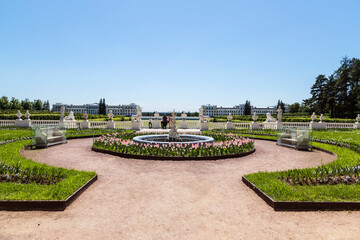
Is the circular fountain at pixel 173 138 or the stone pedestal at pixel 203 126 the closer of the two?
the circular fountain at pixel 173 138

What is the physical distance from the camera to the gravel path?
12.0 ft

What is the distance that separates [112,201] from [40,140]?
949 centimetres

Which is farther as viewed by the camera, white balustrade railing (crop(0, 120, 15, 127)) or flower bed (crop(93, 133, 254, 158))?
white balustrade railing (crop(0, 120, 15, 127))

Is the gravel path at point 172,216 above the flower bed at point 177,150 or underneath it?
underneath

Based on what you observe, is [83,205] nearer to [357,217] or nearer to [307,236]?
[307,236]

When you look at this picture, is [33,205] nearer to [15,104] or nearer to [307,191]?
[307,191]

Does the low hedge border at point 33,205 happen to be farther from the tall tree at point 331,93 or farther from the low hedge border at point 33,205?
the tall tree at point 331,93

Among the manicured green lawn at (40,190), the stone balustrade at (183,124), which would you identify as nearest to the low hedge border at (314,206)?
the manicured green lawn at (40,190)

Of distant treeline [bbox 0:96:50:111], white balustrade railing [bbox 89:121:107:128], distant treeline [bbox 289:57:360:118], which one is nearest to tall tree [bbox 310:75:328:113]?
distant treeline [bbox 289:57:360:118]

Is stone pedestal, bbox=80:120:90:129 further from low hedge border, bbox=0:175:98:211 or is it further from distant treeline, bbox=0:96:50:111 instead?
distant treeline, bbox=0:96:50:111

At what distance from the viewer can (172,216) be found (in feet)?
14.1

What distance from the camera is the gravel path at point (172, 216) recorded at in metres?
3.66

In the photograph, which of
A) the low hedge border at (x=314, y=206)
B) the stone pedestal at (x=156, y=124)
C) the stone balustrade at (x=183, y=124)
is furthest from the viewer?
the stone pedestal at (x=156, y=124)

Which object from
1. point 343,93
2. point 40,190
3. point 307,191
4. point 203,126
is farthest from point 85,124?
point 343,93
